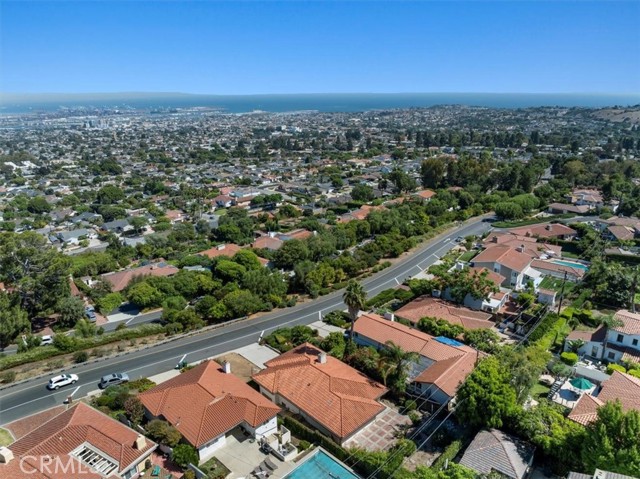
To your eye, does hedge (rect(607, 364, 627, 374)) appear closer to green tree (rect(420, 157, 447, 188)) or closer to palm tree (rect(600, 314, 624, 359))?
palm tree (rect(600, 314, 624, 359))

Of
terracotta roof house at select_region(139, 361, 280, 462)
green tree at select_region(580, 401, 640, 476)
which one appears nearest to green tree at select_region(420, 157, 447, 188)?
terracotta roof house at select_region(139, 361, 280, 462)

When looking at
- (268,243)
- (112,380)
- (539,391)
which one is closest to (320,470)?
(539,391)

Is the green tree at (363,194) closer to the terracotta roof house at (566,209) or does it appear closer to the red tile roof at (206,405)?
the terracotta roof house at (566,209)

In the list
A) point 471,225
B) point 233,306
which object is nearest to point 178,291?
point 233,306

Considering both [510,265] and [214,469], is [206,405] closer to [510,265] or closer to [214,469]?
[214,469]

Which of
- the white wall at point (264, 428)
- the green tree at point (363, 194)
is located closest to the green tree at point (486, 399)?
the white wall at point (264, 428)

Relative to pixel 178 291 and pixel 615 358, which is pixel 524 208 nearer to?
pixel 615 358
